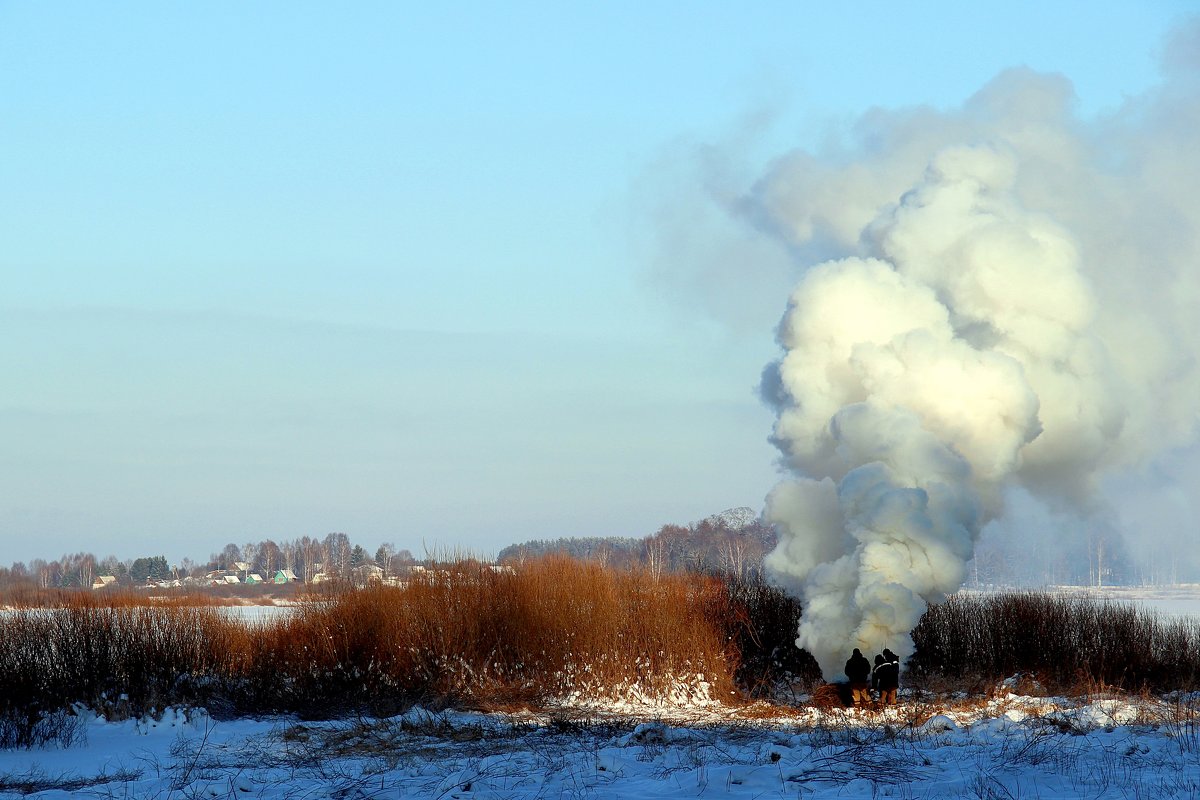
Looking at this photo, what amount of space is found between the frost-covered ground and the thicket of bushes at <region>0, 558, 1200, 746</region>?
2532 millimetres

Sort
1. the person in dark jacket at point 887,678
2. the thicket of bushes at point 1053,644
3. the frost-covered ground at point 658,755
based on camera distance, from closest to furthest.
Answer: the frost-covered ground at point 658,755 < the person in dark jacket at point 887,678 < the thicket of bushes at point 1053,644

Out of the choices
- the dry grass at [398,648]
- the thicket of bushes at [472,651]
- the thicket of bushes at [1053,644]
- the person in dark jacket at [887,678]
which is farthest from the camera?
the thicket of bushes at [1053,644]

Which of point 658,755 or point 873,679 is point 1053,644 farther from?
point 658,755

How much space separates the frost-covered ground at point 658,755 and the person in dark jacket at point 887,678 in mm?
601

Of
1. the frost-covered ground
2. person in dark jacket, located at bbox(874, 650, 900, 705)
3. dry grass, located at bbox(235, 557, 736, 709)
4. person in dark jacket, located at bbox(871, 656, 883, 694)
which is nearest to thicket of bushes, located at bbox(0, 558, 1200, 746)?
dry grass, located at bbox(235, 557, 736, 709)

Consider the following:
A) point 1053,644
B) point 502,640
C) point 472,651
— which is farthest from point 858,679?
point 1053,644

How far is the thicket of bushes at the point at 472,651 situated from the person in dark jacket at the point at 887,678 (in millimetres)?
4227

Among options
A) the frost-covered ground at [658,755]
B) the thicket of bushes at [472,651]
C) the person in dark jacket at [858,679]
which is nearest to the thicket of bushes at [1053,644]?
the thicket of bushes at [472,651]

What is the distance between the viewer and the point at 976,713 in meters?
18.6

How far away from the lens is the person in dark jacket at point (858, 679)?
19.9 m

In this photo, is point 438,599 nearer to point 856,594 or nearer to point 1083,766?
point 856,594

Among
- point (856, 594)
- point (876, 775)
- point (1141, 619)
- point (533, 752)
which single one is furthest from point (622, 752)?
point (1141, 619)

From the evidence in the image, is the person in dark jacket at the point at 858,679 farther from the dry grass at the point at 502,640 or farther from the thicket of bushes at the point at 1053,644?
the thicket of bushes at the point at 1053,644

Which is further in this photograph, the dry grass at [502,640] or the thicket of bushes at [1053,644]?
the thicket of bushes at [1053,644]
